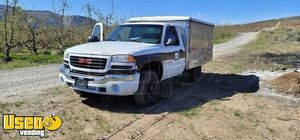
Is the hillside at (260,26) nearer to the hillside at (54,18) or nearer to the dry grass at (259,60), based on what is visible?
the dry grass at (259,60)

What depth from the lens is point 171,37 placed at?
821cm

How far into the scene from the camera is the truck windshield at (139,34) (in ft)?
25.5

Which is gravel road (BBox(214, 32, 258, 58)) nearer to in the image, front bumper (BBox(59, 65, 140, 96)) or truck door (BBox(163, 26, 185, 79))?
truck door (BBox(163, 26, 185, 79))

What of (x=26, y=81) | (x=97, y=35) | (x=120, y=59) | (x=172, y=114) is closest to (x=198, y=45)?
(x=97, y=35)

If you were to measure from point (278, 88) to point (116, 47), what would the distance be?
18.2ft

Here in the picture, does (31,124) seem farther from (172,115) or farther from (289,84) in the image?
(289,84)

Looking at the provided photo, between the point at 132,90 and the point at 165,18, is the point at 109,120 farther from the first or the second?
the point at 165,18

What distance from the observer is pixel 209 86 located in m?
10.2

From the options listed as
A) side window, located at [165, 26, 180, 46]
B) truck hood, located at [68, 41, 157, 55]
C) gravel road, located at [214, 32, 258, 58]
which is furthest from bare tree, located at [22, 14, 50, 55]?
gravel road, located at [214, 32, 258, 58]

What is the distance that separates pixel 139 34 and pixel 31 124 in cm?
351

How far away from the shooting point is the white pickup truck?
639 cm

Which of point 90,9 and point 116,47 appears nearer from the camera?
point 116,47

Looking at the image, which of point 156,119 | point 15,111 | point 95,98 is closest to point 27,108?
point 15,111

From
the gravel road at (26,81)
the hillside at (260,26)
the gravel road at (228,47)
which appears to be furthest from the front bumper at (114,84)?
the hillside at (260,26)
